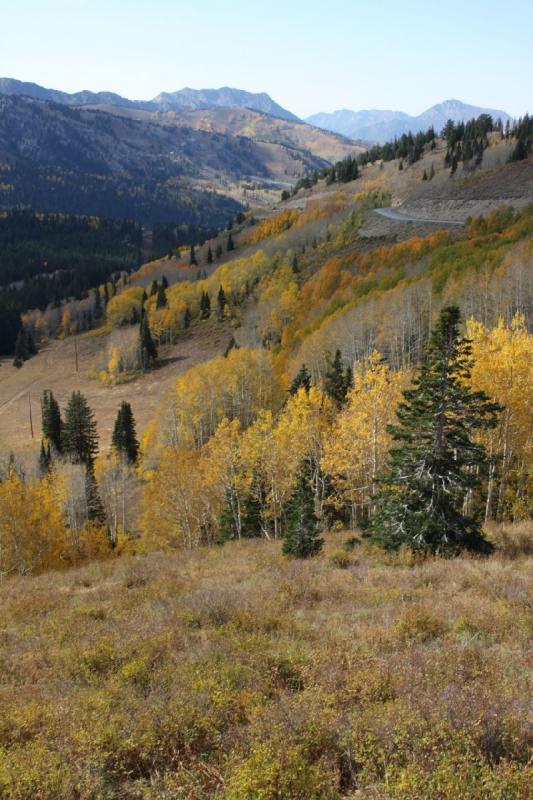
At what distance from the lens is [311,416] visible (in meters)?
42.0

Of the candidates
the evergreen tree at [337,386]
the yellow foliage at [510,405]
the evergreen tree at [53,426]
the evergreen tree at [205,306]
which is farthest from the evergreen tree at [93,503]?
the evergreen tree at [205,306]

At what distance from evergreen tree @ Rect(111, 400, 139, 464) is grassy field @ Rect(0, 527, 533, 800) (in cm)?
6698

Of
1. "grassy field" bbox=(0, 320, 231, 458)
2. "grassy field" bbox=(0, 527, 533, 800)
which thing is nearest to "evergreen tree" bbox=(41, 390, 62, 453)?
"grassy field" bbox=(0, 320, 231, 458)

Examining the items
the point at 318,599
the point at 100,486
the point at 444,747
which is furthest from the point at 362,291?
the point at 444,747

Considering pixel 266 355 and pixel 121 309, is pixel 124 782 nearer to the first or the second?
pixel 266 355

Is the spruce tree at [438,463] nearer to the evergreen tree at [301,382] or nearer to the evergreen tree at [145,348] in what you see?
→ the evergreen tree at [301,382]

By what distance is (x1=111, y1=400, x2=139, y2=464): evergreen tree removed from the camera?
82500 millimetres

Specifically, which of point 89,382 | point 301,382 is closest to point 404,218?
point 89,382

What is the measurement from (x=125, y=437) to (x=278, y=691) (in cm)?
7760

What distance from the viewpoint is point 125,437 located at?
8369cm

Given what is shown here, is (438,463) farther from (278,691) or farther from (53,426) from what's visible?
(53,426)

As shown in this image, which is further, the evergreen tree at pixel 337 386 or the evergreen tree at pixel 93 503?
the evergreen tree at pixel 93 503

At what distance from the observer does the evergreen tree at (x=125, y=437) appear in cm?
8250

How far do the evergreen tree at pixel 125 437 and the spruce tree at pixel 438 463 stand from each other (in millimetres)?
66823
